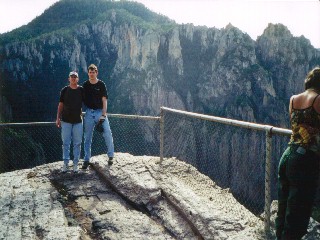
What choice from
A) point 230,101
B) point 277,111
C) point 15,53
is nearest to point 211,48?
point 230,101

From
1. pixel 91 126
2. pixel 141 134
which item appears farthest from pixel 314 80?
pixel 141 134

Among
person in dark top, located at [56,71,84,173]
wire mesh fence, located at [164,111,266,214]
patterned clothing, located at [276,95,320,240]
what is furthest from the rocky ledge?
wire mesh fence, located at [164,111,266,214]

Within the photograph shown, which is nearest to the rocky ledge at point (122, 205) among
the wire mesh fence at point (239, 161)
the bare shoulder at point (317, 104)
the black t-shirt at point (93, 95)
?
the black t-shirt at point (93, 95)

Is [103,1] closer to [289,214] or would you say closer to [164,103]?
Answer: [164,103]

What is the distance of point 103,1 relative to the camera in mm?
89875

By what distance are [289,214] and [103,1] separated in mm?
95190

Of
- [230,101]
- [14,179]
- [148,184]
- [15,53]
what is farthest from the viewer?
[230,101]

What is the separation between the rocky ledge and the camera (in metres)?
3.83

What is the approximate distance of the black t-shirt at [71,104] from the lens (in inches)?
217

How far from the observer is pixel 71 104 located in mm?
5496

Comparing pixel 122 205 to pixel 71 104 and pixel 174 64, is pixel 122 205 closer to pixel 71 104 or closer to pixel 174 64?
pixel 71 104

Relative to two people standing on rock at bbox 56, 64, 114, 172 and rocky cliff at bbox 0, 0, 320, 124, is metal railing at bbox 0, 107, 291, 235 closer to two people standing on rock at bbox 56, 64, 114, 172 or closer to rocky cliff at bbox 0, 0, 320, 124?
two people standing on rock at bbox 56, 64, 114, 172

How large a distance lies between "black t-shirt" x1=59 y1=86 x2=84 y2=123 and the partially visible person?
3.81 m

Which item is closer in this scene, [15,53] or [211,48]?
[15,53]
